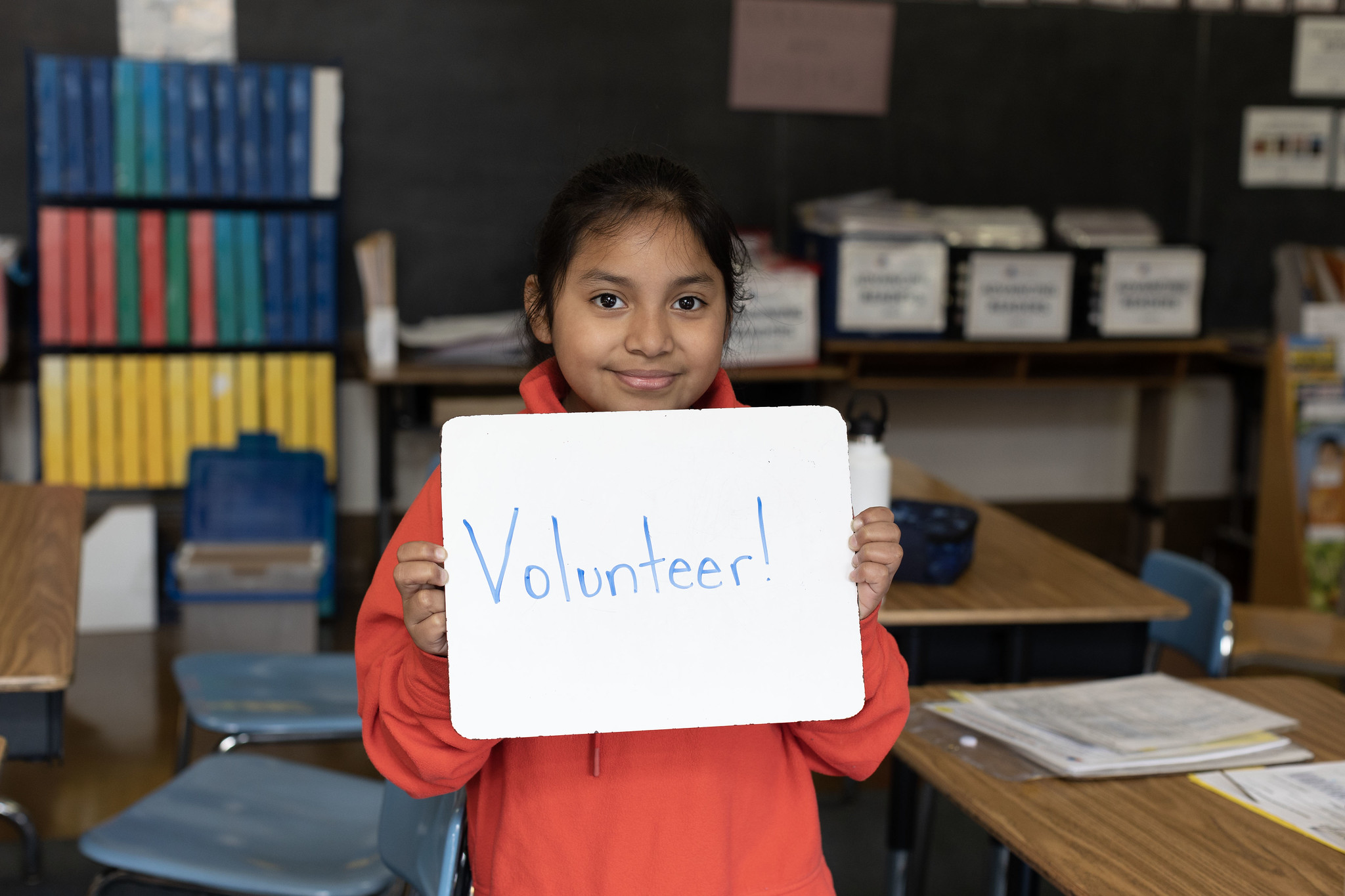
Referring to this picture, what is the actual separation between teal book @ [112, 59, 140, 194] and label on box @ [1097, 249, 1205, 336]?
116 inches

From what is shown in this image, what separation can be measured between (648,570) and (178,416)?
318 cm

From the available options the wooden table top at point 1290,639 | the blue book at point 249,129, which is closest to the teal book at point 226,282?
the blue book at point 249,129

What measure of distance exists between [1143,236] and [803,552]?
11.3 feet

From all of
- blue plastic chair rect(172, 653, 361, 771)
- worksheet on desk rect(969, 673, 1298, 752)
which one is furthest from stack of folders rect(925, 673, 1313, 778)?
blue plastic chair rect(172, 653, 361, 771)

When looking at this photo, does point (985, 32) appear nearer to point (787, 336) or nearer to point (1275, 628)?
point (787, 336)

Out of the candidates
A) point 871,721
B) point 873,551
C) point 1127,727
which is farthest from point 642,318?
point 1127,727

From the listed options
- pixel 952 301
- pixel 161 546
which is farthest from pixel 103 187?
pixel 952 301

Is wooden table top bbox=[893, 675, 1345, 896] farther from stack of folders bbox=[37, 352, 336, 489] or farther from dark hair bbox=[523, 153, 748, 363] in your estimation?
stack of folders bbox=[37, 352, 336, 489]

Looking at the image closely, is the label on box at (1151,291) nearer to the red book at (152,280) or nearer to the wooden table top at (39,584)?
the red book at (152,280)

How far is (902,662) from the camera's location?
1040mm

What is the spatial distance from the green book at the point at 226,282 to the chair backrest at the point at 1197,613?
2689mm

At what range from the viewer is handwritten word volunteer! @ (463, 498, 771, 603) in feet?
2.97

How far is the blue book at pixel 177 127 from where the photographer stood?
11.9 feet

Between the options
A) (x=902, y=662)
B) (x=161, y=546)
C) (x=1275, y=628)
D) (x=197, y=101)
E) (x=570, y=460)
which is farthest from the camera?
(x=161, y=546)
